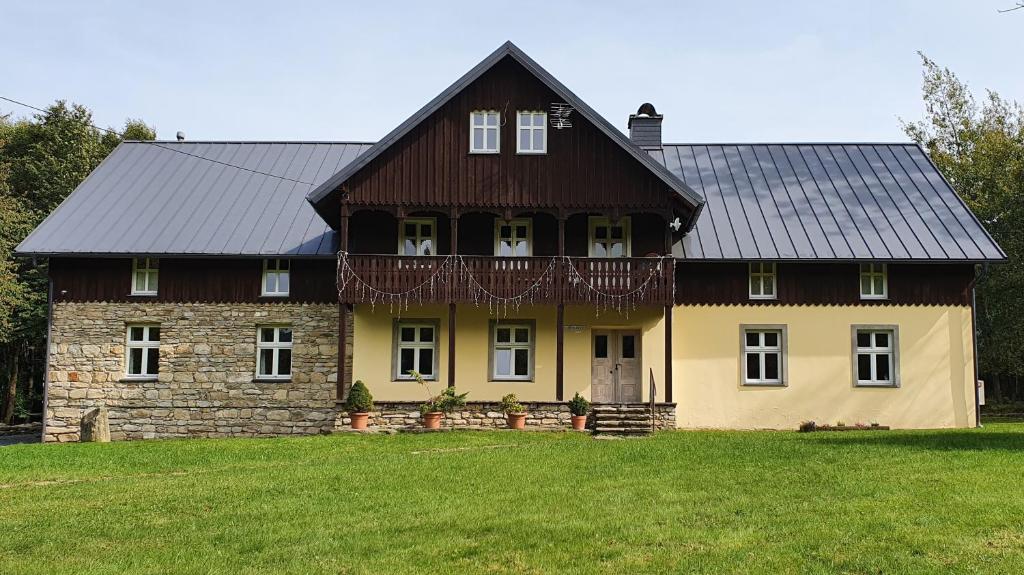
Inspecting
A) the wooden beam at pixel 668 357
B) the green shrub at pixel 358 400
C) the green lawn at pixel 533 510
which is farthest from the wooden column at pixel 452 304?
the green lawn at pixel 533 510

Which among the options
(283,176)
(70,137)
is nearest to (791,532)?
(283,176)

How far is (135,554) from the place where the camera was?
8.81 m

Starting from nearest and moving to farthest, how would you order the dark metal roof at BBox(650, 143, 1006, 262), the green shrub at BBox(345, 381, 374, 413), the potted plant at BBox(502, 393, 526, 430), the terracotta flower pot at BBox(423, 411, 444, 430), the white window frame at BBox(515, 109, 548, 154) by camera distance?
the terracotta flower pot at BBox(423, 411, 444, 430)
the potted plant at BBox(502, 393, 526, 430)
the green shrub at BBox(345, 381, 374, 413)
the white window frame at BBox(515, 109, 548, 154)
the dark metal roof at BBox(650, 143, 1006, 262)

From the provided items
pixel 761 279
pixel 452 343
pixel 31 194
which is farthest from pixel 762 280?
pixel 31 194

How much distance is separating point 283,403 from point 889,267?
1542 centimetres

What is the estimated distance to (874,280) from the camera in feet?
75.6

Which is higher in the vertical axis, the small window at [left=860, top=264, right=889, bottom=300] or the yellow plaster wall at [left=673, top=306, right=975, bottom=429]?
the small window at [left=860, top=264, right=889, bottom=300]

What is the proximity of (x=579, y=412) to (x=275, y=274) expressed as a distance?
8.62 m

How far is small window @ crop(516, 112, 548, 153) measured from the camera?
22.5 m

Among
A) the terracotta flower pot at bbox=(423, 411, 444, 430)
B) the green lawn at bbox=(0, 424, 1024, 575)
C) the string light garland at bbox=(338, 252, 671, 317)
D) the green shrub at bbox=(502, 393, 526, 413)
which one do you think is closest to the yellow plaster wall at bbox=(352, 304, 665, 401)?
the string light garland at bbox=(338, 252, 671, 317)

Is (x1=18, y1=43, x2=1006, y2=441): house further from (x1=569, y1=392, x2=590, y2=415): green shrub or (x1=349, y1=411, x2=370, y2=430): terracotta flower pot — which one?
(x1=569, y1=392, x2=590, y2=415): green shrub

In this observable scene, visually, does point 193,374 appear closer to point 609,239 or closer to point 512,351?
point 512,351

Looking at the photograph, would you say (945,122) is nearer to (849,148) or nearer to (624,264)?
(849,148)

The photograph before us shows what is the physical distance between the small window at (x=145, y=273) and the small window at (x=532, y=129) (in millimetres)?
9790
